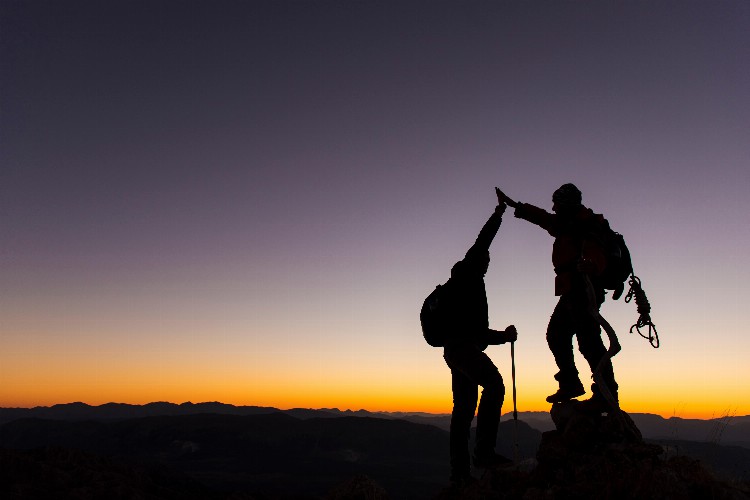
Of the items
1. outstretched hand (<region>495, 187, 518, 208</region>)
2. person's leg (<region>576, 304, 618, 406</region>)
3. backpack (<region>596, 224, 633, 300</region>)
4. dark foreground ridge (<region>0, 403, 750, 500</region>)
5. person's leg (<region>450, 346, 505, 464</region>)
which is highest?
outstretched hand (<region>495, 187, 518, 208</region>)

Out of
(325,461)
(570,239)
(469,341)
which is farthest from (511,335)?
(325,461)

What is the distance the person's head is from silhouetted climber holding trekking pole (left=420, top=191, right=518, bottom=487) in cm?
70

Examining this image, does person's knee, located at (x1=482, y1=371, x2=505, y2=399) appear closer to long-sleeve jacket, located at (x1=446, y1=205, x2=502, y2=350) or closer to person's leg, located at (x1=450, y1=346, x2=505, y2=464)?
person's leg, located at (x1=450, y1=346, x2=505, y2=464)

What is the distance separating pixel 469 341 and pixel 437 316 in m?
0.40

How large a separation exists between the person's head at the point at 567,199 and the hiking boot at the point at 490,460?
2543 mm

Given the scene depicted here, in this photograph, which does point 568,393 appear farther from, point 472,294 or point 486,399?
point 472,294

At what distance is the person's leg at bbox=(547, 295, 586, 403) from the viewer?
225 inches

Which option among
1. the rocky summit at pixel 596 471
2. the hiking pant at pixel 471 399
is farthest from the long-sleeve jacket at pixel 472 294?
the rocky summit at pixel 596 471

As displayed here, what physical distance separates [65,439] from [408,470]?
7497 centimetres

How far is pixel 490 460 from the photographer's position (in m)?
5.29

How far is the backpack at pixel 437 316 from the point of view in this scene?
18.2 ft

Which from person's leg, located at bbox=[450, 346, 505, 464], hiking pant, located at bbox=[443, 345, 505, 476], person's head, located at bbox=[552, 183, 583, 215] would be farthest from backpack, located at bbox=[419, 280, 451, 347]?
person's head, located at bbox=[552, 183, 583, 215]

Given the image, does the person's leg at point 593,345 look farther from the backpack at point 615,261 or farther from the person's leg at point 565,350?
the backpack at point 615,261

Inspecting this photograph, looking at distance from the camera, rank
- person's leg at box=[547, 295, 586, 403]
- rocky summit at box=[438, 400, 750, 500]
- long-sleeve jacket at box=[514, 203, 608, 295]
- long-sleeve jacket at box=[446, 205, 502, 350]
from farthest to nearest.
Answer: person's leg at box=[547, 295, 586, 403] < long-sleeve jacket at box=[514, 203, 608, 295] < long-sleeve jacket at box=[446, 205, 502, 350] < rocky summit at box=[438, 400, 750, 500]
